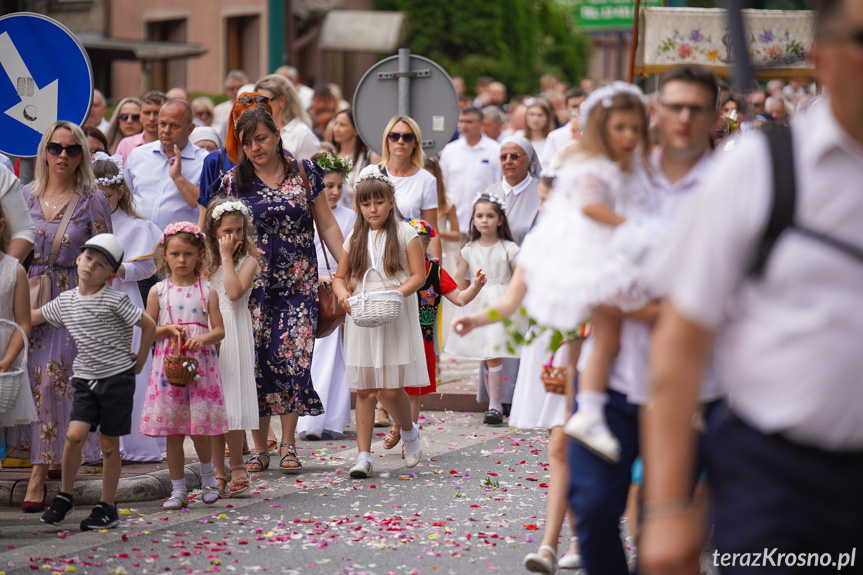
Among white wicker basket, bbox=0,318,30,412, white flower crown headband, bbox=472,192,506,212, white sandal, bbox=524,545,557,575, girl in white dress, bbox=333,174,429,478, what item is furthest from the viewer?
white flower crown headband, bbox=472,192,506,212

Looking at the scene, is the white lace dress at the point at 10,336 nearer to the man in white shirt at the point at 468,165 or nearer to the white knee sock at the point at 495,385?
the white knee sock at the point at 495,385

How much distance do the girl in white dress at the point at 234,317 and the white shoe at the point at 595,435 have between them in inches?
141

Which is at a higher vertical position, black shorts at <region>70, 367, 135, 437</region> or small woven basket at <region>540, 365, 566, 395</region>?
small woven basket at <region>540, 365, 566, 395</region>

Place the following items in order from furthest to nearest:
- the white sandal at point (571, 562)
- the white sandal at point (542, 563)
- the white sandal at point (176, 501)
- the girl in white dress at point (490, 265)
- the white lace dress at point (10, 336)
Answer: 1. the girl in white dress at point (490, 265)
2. the white sandal at point (176, 501)
3. the white lace dress at point (10, 336)
4. the white sandal at point (571, 562)
5. the white sandal at point (542, 563)

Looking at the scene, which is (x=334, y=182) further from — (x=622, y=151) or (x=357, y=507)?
(x=622, y=151)

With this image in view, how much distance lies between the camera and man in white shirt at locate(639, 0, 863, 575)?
241 centimetres

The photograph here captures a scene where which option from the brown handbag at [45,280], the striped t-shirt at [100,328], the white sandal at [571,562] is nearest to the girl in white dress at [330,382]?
the brown handbag at [45,280]

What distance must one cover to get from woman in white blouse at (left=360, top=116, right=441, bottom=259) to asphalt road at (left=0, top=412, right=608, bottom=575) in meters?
2.46

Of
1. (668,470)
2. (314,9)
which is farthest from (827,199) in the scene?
(314,9)

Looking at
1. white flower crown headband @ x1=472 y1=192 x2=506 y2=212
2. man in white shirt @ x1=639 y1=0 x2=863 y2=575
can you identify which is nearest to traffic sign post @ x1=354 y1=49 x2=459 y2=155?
white flower crown headband @ x1=472 y1=192 x2=506 y2=212

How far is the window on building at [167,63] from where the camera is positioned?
2942 centimetres

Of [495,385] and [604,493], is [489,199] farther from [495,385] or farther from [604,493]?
[604,493]

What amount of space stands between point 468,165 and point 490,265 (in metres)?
3.92
